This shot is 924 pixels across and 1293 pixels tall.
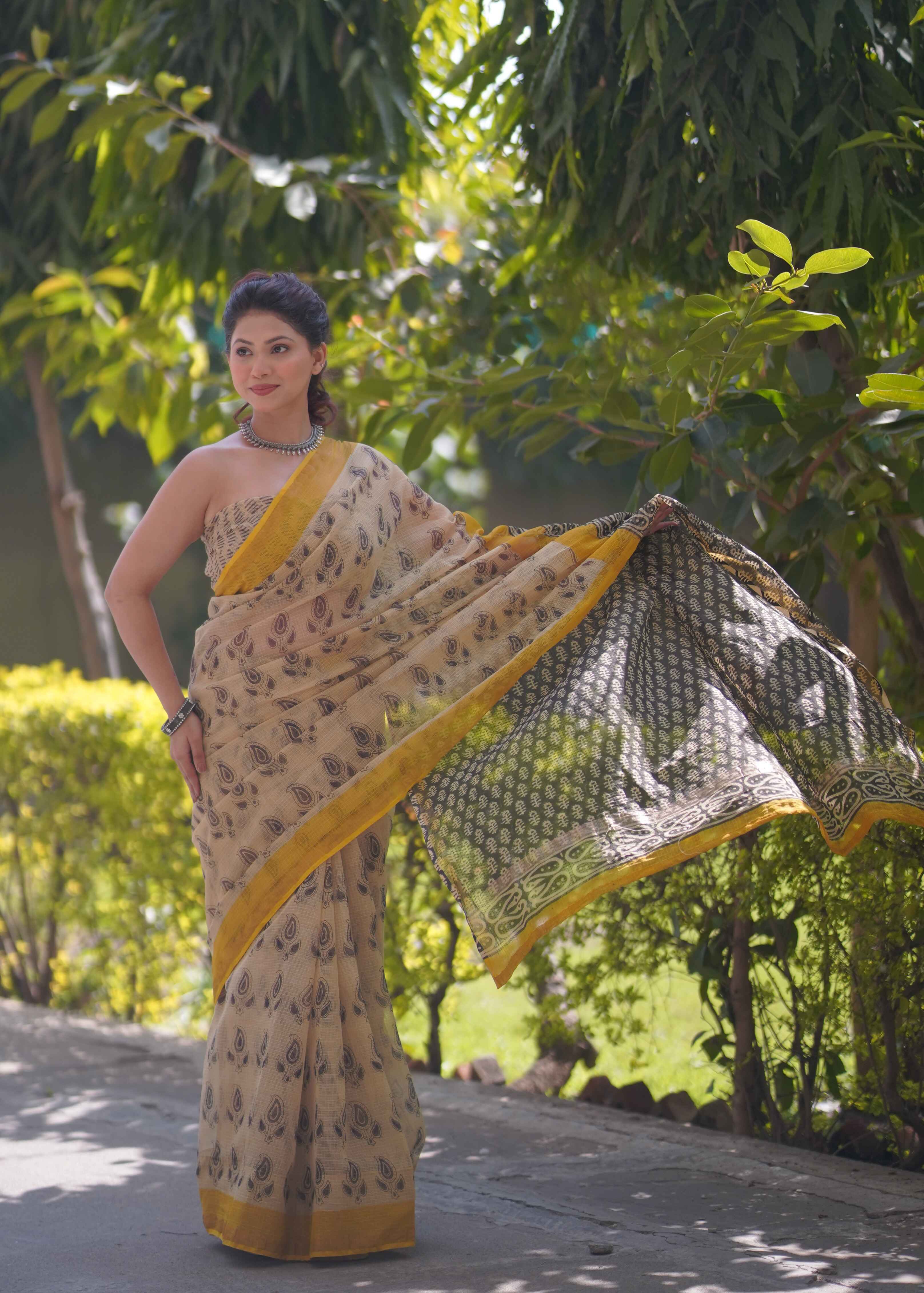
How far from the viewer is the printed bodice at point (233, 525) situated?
9.64 feet

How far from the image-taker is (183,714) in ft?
9.70

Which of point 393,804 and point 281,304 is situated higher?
point 281,304

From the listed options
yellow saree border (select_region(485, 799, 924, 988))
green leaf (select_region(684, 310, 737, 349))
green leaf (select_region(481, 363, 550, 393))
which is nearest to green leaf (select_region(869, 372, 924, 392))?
green leaf (select_region(684, 310, 737, 349))

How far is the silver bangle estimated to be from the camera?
2949mm

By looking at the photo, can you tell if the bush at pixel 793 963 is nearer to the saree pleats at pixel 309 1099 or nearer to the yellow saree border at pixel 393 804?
the yellow saree border at pixel 393 804

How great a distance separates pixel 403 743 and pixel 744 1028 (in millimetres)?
1562

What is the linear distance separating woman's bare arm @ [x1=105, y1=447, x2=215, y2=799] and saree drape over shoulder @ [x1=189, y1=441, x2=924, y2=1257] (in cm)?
6

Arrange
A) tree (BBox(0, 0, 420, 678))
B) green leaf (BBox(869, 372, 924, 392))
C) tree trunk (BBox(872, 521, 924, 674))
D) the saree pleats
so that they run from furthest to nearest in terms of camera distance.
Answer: tree (BBox(0, 0, 420, 678)), tree trunk (BBox(872, 521, 924, 674)), the saree pleats, green leaf (BBox(869, 372, 924, 392))

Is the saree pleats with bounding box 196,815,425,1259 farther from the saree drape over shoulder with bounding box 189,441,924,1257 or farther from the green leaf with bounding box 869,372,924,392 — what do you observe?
the green leaf with bounding box 869,372,924,392

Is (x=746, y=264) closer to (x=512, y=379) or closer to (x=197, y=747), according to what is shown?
(x=512, y=379)

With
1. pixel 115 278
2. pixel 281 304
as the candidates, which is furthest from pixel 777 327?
pixel 115 278

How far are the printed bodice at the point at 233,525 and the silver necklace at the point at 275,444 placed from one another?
0.15 m

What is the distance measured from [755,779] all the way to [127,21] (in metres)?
3.93

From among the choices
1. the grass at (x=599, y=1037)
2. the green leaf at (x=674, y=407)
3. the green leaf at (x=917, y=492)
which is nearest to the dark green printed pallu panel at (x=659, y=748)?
the green leaf at (x=674, y=407)
